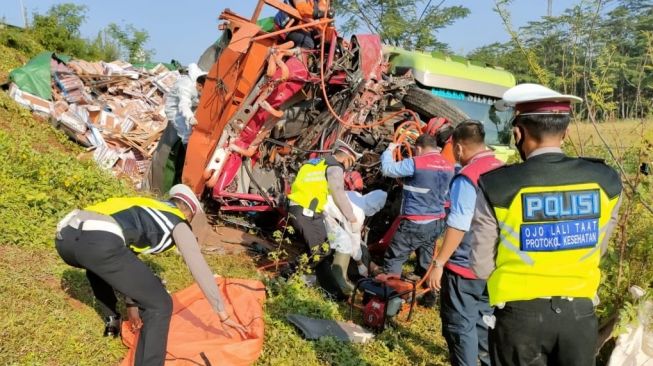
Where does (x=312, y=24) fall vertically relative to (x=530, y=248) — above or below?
above

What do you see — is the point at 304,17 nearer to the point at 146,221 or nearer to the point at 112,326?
the point at 146,221

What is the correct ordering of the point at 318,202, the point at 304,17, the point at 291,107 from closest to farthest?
the point at 318,202 → the point at 304,17 → the point at 291,107

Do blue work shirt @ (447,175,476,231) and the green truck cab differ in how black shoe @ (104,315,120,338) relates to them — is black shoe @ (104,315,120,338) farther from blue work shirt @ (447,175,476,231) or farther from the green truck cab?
the green truck cab

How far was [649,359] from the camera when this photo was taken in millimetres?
3242

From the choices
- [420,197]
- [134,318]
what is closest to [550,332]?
[134,318]

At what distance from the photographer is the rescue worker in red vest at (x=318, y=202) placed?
5270 mm

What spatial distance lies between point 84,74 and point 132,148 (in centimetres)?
358

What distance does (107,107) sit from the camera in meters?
10.9

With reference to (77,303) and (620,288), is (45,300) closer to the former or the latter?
(77,303)

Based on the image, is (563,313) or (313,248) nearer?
(563,313)

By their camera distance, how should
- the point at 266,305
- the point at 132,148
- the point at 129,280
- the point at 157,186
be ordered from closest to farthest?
1. the point at 129,280
2. the point at 266,305
3. the point at 157,186
4. the point at 132,148

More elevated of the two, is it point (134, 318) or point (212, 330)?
point (134, 318)

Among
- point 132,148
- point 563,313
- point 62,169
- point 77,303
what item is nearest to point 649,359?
point 563,313

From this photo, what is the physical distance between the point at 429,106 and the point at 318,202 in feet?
6.30
